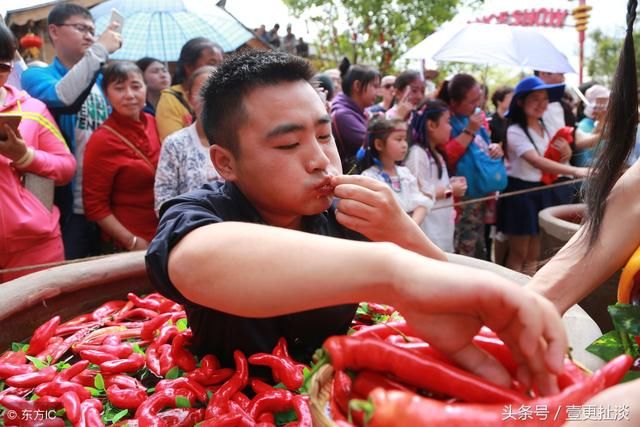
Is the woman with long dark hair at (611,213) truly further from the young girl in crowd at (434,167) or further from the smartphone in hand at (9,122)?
the young girl in crowd at (434,167)

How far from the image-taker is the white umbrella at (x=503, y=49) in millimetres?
6371

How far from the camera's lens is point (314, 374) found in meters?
1.14

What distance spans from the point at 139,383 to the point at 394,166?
2999 millimetres

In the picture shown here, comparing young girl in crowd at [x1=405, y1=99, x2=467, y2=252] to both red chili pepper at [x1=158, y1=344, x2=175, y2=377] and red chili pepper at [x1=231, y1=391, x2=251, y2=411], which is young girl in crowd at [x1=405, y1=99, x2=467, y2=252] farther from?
red chili pepper at [x1=231, y1=391, x2=251, y2=411]

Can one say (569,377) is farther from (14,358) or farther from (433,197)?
(433,197)

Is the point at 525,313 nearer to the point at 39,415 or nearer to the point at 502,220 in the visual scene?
the point at 39,415

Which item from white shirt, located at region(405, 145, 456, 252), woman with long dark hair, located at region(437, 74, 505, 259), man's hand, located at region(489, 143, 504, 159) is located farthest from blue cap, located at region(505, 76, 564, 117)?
white shirt, located at region(405, 145, 456, 252)

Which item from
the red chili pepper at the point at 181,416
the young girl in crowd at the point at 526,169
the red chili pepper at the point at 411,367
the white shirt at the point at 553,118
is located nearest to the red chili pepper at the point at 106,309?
the red chili pepper at the point at 181,416

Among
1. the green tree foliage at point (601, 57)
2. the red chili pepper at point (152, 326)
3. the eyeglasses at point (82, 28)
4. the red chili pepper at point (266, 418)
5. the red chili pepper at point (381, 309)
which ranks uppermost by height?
the eyeglasses at point (82, 28)

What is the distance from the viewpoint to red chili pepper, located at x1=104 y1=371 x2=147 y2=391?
1847 millimetres

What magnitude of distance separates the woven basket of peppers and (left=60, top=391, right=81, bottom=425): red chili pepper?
0.91 metres

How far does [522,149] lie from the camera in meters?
5.56

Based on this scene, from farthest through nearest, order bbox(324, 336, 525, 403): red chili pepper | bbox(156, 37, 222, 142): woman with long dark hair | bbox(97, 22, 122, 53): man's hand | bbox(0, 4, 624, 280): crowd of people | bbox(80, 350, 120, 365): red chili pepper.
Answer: bbox(156, 37, 222, 142): woman with long dark hair
bbox(97, 22, 122, 53): man's hand
bbox(0, 4, 624, 280): crowd of people
bbox(80, 350, 120, 365): red chili pepper
bbox(324, 336, 525, 403): red chili pepper

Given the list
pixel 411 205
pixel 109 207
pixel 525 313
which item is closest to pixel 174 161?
pixel 109 207
